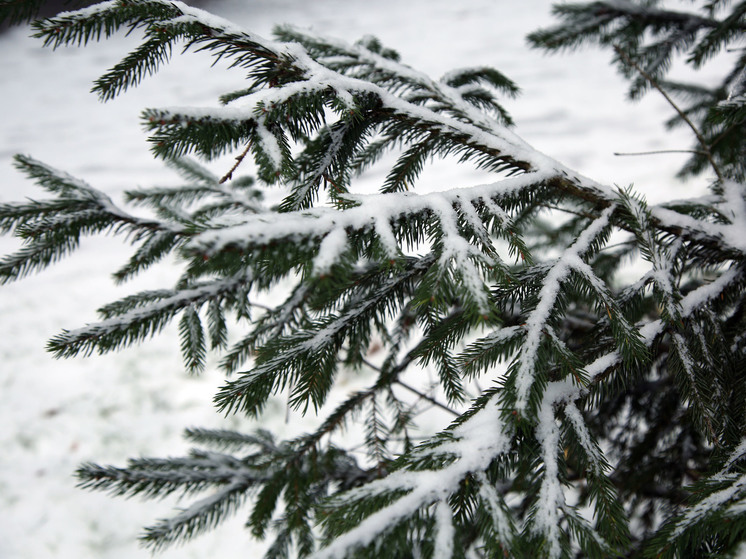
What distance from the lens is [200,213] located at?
4.96 feet

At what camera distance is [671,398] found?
1513 millimetres

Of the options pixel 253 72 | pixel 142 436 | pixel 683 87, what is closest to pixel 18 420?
pixel 142 436

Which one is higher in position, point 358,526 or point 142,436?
point 358,526

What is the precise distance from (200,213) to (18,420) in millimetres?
2550

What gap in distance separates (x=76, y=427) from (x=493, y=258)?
3228mm

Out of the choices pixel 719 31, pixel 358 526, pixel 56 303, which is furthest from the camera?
pixel 56 303

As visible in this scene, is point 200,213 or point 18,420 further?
point 18,420

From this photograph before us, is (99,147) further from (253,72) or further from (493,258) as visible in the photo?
(493,258)

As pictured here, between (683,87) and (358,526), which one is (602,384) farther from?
(683,87)

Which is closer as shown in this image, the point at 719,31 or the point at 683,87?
the point at 719,31

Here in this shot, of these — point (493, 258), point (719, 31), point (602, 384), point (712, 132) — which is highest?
point (712, 132)

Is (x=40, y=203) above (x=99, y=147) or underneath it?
underneath

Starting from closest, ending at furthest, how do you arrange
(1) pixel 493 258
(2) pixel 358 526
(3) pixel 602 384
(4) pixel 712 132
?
1. (2) pixel 358 526
2. (1) pixel 493 258
3. (3) pixel 602 384
4. (4) pixel 712 132

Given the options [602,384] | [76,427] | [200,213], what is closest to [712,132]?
[602,384]
